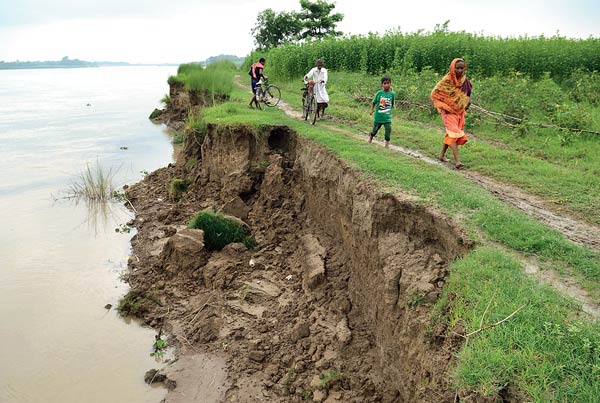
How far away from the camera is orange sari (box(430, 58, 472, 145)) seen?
333 inches

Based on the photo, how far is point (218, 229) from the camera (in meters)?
9.26

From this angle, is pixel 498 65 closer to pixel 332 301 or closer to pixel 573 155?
pixel 573 155

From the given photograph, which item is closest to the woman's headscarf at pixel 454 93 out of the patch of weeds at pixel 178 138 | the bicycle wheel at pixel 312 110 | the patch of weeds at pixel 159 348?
the bicycle wheel at pixel 312 110

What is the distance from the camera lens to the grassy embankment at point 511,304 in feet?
10.5

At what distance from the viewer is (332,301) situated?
22.7 feet

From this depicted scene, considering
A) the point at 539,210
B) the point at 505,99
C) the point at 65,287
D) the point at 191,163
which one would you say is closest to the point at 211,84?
the point at 191,163

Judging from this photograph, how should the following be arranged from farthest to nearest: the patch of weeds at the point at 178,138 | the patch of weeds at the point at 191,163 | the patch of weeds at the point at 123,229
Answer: the patch of weeds at the point at 178,138 → the patch of weeds at the point at 191,163 → the patch of weeds at the point at 123,229

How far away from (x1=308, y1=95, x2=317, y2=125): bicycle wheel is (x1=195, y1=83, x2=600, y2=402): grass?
17.6ft

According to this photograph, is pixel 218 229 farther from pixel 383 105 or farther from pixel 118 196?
pixel 118 196

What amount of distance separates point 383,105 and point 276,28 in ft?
125

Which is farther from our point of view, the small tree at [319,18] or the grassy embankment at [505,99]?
the small tree at [319,18]

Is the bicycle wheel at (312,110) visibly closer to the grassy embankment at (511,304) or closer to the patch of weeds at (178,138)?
the grassy embankment at (511,304)

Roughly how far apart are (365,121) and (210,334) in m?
7.80

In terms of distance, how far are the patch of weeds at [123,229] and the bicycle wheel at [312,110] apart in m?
5.69
